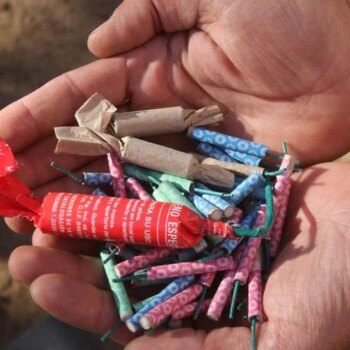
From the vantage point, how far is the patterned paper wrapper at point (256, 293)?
220 cm

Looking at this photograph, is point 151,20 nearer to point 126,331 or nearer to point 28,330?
point 126,331

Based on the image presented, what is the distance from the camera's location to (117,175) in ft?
8.54

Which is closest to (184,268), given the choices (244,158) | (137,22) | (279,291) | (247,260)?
(247,260)

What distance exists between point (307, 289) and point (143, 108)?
1210 mm

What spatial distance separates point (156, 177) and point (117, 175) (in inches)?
6.7

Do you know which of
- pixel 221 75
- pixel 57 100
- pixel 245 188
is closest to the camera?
pixel 245 188

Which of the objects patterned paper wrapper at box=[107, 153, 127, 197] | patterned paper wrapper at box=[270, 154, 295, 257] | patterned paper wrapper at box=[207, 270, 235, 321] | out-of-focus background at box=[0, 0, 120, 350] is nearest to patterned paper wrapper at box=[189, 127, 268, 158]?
patterned paper wrapper at box=[270, 154, 295, 257]

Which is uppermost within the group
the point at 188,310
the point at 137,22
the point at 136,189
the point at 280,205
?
the point at 137,22

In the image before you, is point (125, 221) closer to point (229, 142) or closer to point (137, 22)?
point (229, 142)

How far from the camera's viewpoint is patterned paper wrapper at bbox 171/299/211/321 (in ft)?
7.59

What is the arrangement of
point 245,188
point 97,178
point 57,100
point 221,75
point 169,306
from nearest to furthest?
point 169,306, point 245,188, point 97,178, point 57,100, point 221,75

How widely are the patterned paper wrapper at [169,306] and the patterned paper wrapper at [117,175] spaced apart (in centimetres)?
51

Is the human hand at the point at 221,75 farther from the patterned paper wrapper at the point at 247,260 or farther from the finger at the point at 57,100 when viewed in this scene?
the patterned paper wrapper at the point at 247,260

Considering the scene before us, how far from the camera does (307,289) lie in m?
2.15
